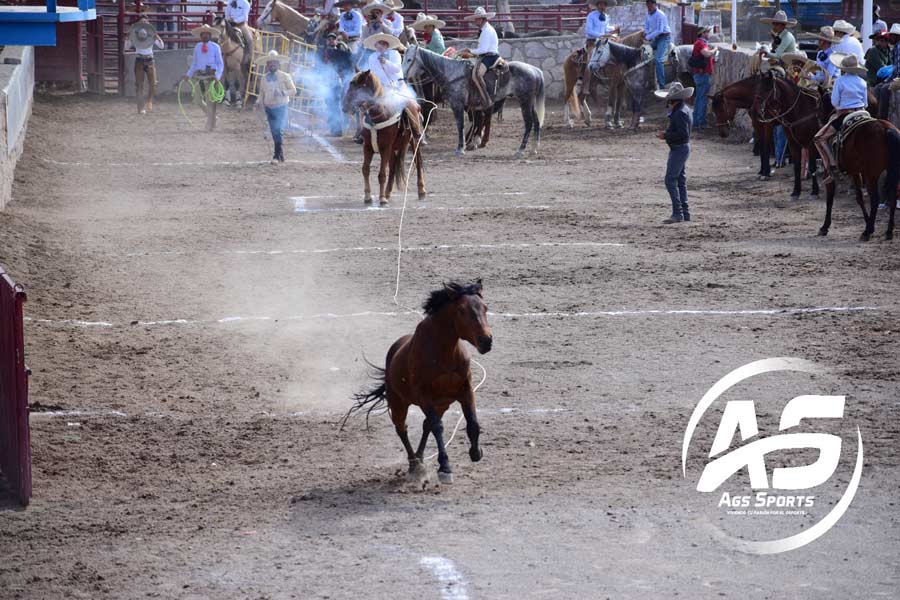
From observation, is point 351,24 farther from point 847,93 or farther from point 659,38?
point 847,93

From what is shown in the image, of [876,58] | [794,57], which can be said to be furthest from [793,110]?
[876,58]

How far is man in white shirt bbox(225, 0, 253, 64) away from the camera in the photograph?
3094 centimetres

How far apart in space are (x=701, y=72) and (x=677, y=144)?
11.1m

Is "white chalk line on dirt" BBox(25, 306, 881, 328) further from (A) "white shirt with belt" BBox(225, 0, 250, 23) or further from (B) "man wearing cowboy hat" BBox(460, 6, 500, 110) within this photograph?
(A) "white shirt with belt" BBox(225, 0, 250, 23)

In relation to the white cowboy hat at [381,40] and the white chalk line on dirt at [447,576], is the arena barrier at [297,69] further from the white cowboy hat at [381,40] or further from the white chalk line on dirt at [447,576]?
the white chalk line on dirt at [447,576]

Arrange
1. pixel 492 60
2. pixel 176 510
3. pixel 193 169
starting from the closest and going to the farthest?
pixel 176 510
pixel 193 169
pixel 492 60

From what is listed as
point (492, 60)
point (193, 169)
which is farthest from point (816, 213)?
point (193, 169)

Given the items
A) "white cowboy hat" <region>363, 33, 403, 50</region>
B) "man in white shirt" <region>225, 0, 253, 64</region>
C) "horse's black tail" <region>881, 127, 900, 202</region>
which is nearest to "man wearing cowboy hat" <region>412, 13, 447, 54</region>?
"man in white shirt" <region>225, 0, 253, 64</region>

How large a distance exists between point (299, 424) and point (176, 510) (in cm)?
176

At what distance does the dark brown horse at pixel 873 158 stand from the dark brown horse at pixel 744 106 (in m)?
3.63

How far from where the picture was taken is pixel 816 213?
17688 mm

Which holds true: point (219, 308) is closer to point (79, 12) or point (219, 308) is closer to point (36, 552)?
point (79, 12)

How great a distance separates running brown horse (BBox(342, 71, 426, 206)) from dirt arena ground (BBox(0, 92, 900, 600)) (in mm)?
634

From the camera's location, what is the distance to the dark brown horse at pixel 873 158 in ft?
50.1
